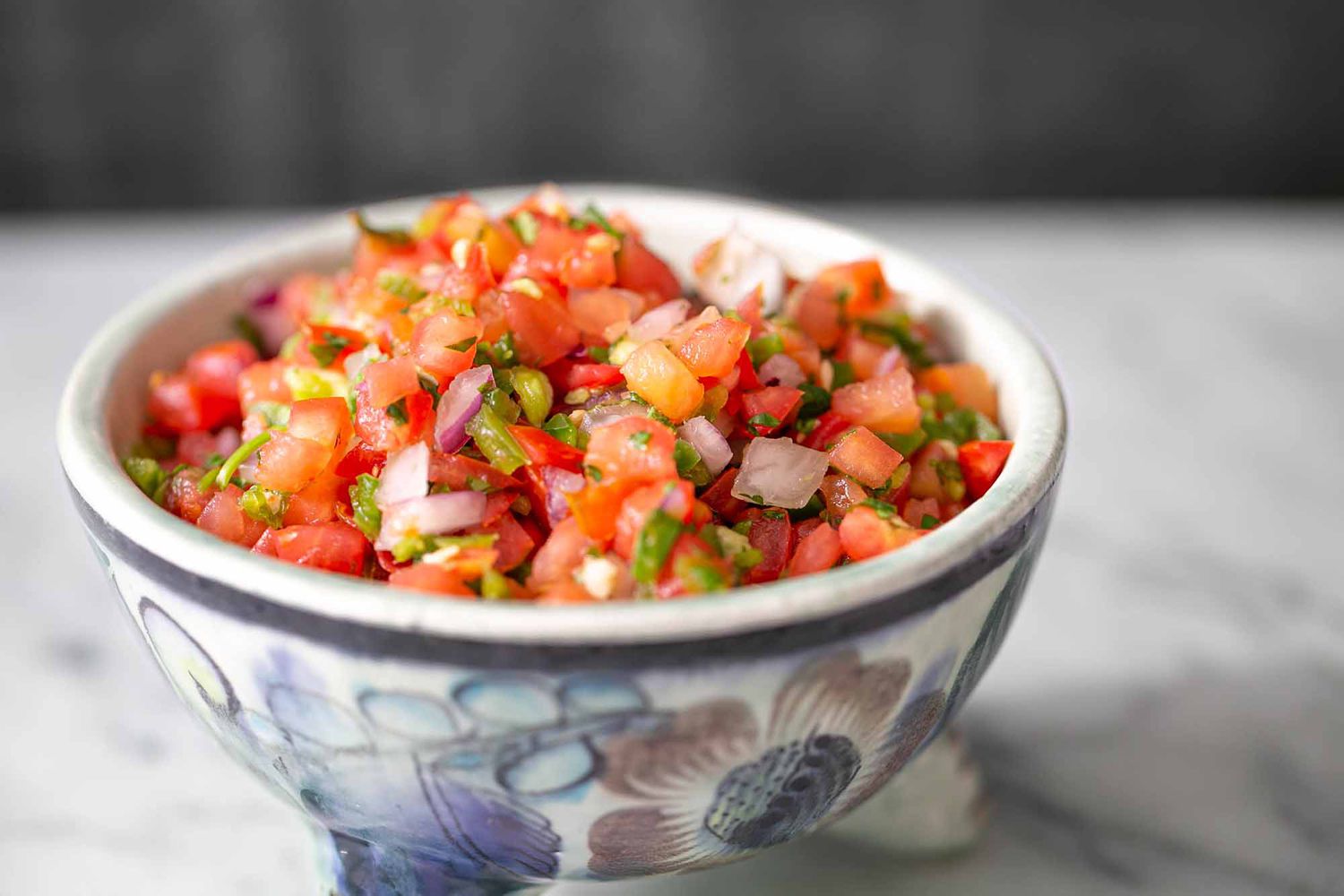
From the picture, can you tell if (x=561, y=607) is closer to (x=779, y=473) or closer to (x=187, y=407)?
(x=779, y=473)

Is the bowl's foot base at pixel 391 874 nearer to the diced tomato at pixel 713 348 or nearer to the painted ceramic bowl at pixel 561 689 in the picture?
the painted ceramic bowl at pixel 561 689

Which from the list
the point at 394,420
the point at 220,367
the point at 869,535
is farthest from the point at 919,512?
the point at 220,367

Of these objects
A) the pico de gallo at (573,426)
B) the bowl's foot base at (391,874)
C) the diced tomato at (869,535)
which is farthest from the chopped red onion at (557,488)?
the bowl's foot base at (391,874)

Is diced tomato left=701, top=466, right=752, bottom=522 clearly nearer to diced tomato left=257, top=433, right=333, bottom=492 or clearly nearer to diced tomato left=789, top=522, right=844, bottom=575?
diced tomato left=789, top=522, right=844, bottom=575

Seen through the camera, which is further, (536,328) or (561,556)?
(536,328)

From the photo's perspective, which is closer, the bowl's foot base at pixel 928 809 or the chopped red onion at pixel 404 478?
the chopped red onion at pixel 404 478

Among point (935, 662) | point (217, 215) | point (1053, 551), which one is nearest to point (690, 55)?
point (217, 215)
